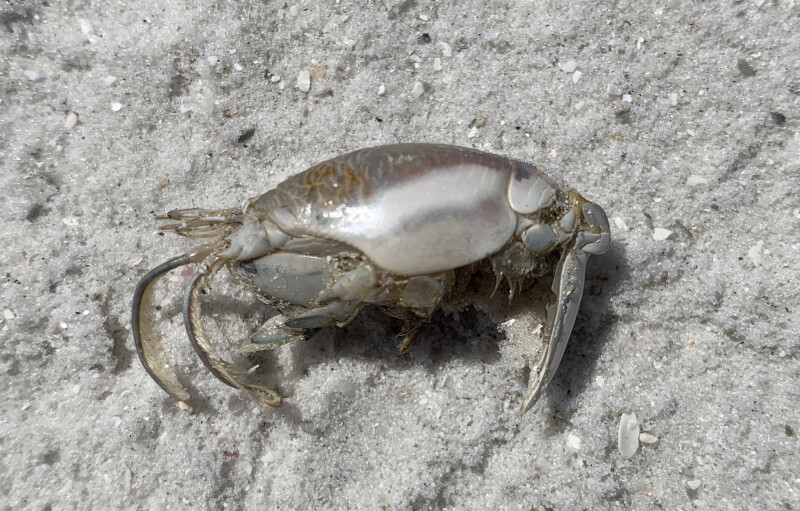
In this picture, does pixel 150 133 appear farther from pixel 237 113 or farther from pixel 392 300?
pixel 392 300

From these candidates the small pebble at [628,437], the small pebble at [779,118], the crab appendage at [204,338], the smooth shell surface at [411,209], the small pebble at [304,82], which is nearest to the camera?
the smooth shell surface at [411,209]

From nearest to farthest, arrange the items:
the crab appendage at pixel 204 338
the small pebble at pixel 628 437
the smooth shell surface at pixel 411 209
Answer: the smooth shell surface at pixel 411 209 < the crab appendage at pixel 204 338 < the small pebble at pixel 628 437

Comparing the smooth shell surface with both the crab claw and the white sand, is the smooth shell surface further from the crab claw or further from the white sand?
the white sand

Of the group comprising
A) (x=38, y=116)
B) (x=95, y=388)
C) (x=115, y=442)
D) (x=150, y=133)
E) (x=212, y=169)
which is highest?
(x=38, y=116)

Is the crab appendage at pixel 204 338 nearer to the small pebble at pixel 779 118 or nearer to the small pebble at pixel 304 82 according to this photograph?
the small pebble at pixel 304 82

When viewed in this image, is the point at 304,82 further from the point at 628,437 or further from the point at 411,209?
the point at 628,437

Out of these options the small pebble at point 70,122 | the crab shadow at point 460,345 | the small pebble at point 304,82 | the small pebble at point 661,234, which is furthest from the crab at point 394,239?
the small pebble at point 70,122

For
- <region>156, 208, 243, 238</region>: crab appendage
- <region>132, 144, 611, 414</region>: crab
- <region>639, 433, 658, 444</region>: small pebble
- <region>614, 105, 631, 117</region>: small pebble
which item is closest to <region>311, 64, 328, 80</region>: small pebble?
<region>132, 144, 611, 414</region>: crab

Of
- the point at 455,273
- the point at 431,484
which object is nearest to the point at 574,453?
the point at 431,484

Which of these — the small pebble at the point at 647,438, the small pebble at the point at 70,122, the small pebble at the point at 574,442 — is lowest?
the small pebble at the point at 647,438
